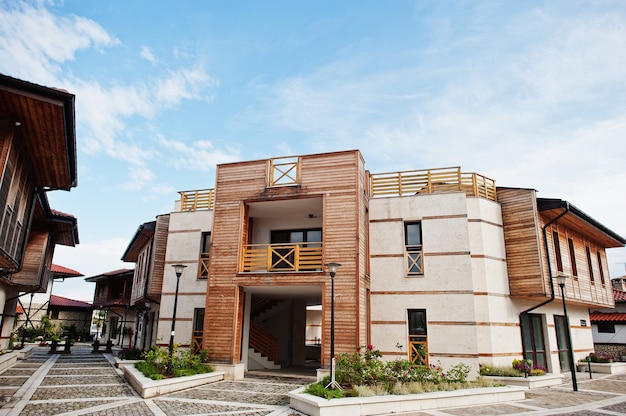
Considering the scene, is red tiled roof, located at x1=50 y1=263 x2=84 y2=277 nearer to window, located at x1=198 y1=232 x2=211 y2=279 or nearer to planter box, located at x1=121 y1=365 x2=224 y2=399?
window, located at x1=198 y1=232 x2=211 y2=279

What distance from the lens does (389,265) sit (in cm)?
1625

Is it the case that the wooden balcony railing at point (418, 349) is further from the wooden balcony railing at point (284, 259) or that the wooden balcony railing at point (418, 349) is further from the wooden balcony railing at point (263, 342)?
the wooden balcony railing at point (263, 342)

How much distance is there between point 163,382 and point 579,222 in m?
17.5

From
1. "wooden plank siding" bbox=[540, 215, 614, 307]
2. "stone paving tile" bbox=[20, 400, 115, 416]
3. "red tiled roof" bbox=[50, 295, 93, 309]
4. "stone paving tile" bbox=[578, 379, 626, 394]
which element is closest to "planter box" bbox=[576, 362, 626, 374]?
"wooden plank siding" bbox=[540, 215, 614, 307]

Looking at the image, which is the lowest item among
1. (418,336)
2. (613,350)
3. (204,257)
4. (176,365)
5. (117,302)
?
(176,365)

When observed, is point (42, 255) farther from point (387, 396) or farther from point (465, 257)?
point (465, 257)

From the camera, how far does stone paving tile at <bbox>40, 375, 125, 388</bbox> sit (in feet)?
43.6

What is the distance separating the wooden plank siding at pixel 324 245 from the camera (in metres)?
13.9

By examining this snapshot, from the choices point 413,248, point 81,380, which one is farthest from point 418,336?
point 81,380

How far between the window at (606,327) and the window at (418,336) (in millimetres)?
16006

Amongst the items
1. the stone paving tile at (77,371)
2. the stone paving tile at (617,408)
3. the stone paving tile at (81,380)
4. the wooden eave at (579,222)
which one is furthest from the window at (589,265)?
the stone paving tile at (77,371)

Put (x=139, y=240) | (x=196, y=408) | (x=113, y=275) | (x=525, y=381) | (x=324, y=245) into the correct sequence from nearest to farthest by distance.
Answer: (x=196, y=408) → (x=525, y=381) → (x=324, y=245) → (x=139, y=240) → (x=113, y=275)

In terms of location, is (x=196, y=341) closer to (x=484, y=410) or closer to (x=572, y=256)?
(x=484, y=410)

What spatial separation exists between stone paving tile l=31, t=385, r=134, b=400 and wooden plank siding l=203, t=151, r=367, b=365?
327cm
